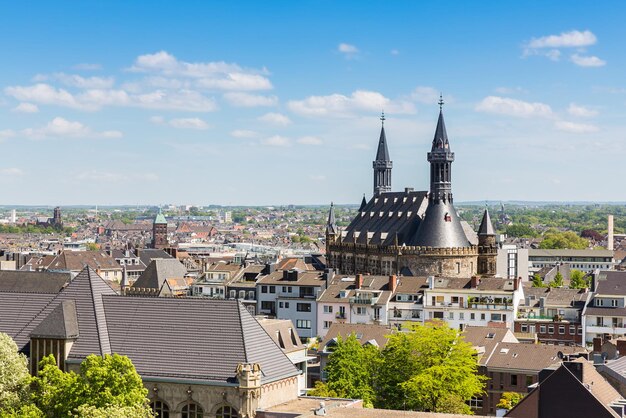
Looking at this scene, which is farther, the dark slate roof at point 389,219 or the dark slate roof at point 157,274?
the dark slate roof at point 389,219

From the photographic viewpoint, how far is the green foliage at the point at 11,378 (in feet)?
196

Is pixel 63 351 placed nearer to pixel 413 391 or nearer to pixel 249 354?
pixel 249 354

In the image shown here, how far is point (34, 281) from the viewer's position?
107 metres

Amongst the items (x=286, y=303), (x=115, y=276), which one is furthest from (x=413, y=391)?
(x=115, y=276)

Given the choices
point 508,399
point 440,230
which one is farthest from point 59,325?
point 440,230

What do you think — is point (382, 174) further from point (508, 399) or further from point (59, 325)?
point (59, 325)

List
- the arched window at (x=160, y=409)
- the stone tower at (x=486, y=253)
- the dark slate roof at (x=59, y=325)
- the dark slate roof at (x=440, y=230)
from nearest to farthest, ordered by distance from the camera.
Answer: the arched window at (x=160, y=409) → the dark slate roof at (x=59, y=325) → the dark slate roof at (x=440, y=230) → the stone tower at (x=486, y=253)

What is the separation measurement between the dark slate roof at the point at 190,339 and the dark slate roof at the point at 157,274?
3119 inches

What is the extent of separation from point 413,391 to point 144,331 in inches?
891

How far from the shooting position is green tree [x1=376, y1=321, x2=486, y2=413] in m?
77.3

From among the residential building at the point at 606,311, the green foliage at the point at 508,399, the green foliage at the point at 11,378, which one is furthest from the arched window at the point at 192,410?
the residential building at the point at 606,311

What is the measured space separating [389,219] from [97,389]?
103 m

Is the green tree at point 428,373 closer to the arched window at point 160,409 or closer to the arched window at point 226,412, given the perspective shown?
the arched window at point 226,412

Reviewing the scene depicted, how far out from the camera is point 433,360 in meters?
81.2
